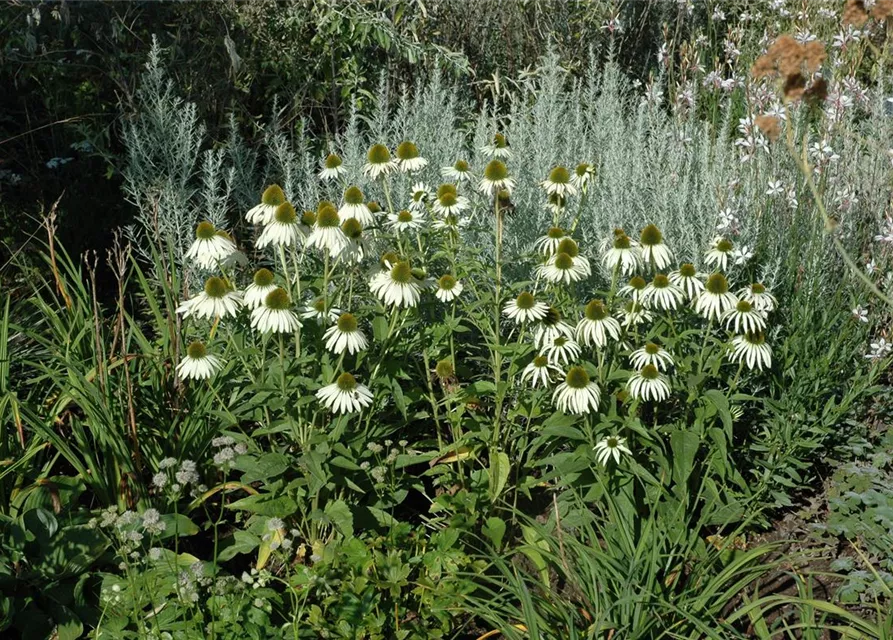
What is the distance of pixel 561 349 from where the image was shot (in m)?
2.66

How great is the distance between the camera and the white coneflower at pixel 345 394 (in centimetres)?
247

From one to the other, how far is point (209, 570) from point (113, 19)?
3321mm

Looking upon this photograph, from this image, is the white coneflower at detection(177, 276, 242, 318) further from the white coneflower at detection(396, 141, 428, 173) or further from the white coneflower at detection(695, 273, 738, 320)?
the white coneflower at detection(695, 273, 738, 320)

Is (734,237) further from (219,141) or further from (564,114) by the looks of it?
(219,141)

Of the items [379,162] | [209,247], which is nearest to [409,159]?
[379,162]

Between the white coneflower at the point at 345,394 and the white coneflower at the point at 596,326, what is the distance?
2.01 ft

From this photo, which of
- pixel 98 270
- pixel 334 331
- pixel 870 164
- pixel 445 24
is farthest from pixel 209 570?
pixel 445 24

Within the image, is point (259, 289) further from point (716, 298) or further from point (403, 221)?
point (716, 298)

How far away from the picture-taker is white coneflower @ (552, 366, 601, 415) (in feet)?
8.38

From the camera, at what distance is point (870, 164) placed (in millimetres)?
4078

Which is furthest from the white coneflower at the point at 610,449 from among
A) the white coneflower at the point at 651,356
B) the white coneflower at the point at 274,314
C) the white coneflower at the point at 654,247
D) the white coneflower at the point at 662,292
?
the white coneflower at the point at 274,314


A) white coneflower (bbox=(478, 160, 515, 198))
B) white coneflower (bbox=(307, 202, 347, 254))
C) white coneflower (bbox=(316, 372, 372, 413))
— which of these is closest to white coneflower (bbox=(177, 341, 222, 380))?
white coneflower (bbox=(316, 372, 372, 413))

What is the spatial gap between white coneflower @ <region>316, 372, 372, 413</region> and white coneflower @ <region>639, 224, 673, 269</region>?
0.89 meters

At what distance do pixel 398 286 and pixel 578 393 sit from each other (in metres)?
0.56
